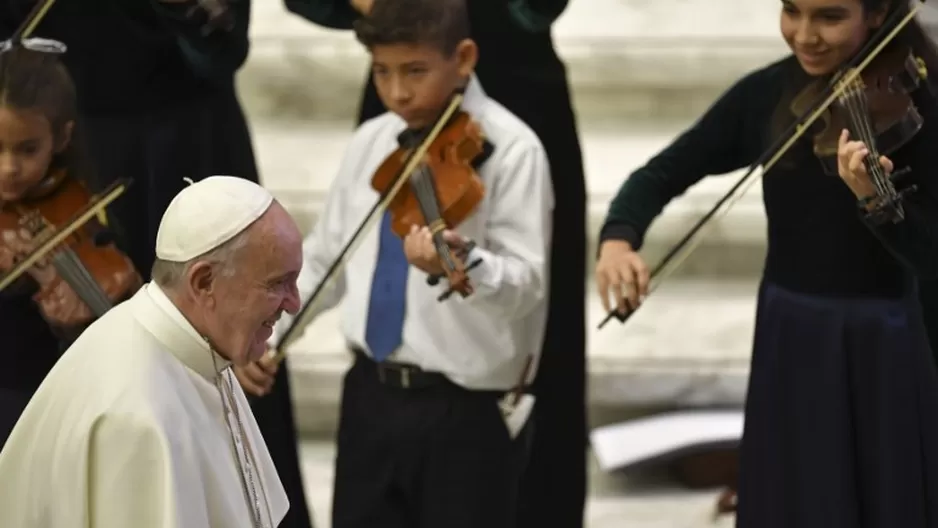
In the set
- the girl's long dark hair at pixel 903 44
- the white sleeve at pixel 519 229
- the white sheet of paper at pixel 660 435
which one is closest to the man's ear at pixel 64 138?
the white sleeve at pixel 519 229

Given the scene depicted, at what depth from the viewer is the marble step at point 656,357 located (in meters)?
3.48

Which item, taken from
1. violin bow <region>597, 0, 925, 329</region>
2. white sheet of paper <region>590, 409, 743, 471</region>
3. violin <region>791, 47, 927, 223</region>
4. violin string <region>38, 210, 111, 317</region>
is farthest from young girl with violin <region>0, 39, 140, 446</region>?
white sheet of paper <region>590, 409, 743, 471</region>

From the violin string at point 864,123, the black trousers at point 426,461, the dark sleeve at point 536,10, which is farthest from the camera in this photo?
the dark sleeve at point 536,10

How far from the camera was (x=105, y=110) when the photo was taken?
2.50 meters

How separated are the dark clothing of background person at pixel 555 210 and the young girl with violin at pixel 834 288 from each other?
1.32 ft

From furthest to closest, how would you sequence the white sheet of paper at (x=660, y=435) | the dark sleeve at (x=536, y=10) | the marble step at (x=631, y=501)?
the white sheet of paper at (x=660, y=435) → the marble step at (x=631, y=501) → the dark sleeve at (x=536, y=10)

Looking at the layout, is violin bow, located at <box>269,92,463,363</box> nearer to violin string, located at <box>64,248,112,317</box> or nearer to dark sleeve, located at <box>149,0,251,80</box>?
violin string, located at <box>64,248,112,317</box>

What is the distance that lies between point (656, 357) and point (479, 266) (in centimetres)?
147

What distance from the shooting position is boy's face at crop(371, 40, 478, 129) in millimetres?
2164

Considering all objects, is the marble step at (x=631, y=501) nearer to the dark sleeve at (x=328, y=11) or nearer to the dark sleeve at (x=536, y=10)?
the dark sleeve at (x=328, y=11)

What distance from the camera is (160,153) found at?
8.14ft

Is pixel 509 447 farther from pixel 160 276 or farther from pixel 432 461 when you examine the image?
pixel 160 276

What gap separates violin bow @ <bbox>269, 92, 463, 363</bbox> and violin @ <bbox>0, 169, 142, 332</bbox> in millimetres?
229

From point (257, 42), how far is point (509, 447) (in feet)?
6.88
